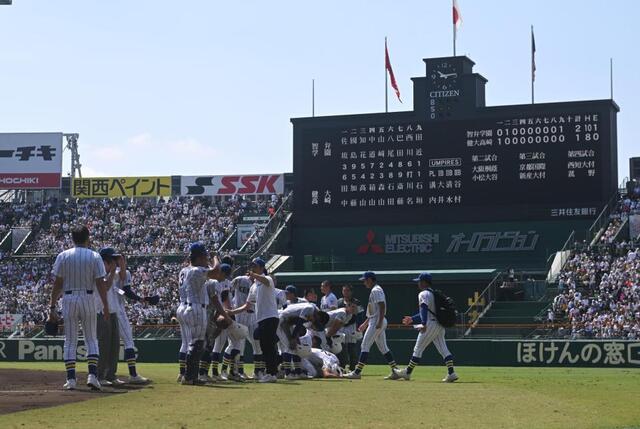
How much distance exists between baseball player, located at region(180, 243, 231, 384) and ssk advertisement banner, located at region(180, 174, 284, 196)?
36.9 meters

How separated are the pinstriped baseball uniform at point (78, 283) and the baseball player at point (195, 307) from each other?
201 cm

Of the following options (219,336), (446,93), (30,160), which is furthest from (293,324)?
(30,160)

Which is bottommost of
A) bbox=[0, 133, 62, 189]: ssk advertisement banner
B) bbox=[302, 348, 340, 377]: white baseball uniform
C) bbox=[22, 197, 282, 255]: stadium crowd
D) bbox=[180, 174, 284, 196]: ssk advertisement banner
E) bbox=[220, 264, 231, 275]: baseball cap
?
bbox=[302, 348, 340, 377]: white baseball uniform

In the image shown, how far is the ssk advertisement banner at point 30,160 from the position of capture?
57.0m

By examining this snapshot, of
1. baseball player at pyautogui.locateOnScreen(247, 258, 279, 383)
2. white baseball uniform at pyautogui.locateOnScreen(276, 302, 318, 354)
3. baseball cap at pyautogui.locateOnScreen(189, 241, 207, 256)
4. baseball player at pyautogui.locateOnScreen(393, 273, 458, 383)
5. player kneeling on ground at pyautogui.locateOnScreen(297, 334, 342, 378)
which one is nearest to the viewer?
baseball cap at pyautogui.locateOnScreen(189, 241, 207, 256)

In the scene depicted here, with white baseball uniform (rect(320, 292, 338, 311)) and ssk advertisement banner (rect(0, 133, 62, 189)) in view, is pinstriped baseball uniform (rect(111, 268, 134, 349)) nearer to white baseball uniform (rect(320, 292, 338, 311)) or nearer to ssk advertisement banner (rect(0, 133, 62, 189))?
white baseball uniform (rect(320, 292, 338, 311))

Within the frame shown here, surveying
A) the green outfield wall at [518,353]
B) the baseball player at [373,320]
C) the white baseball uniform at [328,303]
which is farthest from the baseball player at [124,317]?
the green outfield wall at [518,353]

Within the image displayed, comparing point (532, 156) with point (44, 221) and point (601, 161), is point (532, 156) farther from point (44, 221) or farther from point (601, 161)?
point (44, 221)

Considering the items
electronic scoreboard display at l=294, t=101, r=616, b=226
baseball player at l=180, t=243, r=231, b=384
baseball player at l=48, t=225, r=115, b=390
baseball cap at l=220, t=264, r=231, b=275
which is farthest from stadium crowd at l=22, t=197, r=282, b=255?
baseball player at l=48, t=225, r=115, b=390

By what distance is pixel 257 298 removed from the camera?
59.2ft

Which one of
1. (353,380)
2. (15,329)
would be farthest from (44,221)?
(353,380)

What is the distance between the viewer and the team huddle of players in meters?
16.5

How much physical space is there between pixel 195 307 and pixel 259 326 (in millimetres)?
1896

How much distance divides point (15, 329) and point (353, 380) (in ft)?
79.5
